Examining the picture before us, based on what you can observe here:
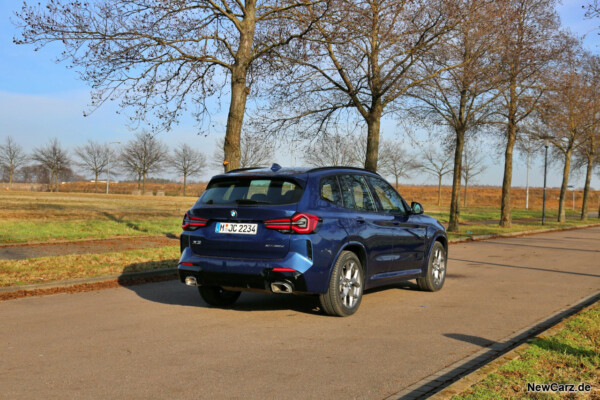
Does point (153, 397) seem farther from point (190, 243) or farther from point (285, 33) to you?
point (285, 33)

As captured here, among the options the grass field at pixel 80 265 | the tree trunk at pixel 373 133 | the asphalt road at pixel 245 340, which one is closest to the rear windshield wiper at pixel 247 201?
the asphalt road at pixel 245 340

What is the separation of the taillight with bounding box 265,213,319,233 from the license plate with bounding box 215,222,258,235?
7.7 inches

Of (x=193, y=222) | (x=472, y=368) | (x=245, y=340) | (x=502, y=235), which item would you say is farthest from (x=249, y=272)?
(x=502, y=235)

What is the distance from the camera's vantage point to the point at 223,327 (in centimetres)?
636

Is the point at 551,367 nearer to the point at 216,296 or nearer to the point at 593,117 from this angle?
the point at 216,296

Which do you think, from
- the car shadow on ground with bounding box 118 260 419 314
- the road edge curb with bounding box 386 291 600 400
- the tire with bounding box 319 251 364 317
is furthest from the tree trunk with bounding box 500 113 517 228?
the road edge curb with bounding box 386 291 600 400

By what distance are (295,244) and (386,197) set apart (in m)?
2.38

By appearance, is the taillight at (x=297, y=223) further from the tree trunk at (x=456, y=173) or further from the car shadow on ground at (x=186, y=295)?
the tree trunk at (x=456, y=173)

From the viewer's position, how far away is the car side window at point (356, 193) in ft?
23.9

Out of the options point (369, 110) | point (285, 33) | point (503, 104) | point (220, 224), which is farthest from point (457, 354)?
point (503, 104)

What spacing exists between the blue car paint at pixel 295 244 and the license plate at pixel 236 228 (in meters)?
0.06

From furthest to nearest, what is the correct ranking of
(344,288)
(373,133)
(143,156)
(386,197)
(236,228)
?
(143,156), (373,133), (386,197), (344,288), (236,228)

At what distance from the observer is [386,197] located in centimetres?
828

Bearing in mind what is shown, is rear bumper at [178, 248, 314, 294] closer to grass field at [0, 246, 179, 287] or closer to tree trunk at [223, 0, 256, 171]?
grass field at [0, 246, 179, 287]
